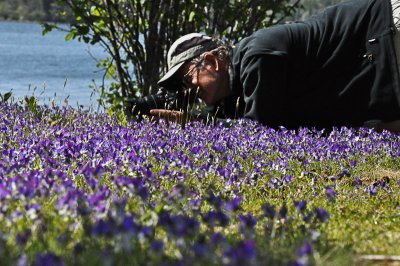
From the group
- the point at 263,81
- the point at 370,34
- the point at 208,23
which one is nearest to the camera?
the point at 263,81

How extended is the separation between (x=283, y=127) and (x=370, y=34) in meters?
1.00

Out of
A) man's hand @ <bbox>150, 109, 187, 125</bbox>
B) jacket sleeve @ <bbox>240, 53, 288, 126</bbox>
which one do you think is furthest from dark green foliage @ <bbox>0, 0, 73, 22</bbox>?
jacket sleeve @ <bbox>240, 53, 288, 126</bbox>

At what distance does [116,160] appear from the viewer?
170 inches

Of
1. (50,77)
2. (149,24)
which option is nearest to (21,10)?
(50,77)

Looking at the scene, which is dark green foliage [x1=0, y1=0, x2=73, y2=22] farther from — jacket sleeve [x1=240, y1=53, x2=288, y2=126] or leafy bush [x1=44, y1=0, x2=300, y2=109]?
jacket sleeve [x1=240, y1=53, x2=288, y2=126]

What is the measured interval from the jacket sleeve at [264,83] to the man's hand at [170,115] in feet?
1.79

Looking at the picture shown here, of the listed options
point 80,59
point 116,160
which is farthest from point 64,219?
point 80,59

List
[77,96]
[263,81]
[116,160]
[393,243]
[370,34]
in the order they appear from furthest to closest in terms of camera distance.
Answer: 1. [77,96]
2. [370,34]
3. [263,81]
4. [116,160]
5. [393,243]

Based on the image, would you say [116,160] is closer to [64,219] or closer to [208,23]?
[64,219]

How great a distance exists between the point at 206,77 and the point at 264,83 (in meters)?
0.42

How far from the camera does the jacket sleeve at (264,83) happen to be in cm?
570

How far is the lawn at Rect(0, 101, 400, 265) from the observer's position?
2.53 m

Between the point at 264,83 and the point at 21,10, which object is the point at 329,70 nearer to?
the point at 264,83

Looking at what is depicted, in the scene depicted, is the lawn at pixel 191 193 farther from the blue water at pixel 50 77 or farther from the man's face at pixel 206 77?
the blue water at pixel 50 77
